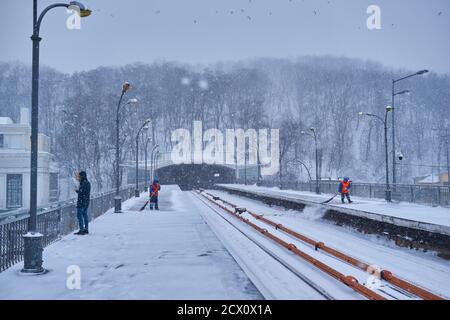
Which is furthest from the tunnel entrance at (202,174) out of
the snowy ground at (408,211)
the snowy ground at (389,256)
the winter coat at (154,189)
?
the snowy ground at (389,256)

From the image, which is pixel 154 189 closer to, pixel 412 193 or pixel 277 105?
pixel 412 193

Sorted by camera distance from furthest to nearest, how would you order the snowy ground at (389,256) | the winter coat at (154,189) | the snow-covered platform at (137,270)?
the winter coat at (154,189) → the snowy ground at (389,256) → the snow-covered platform at (137,270)

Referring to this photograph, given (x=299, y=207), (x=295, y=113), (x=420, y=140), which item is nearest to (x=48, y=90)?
(x=295, y=113)

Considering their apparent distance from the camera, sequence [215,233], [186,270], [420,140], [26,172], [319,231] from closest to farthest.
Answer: [186,270]
[215,233]
[319,231]
[26,172]
[420,140]

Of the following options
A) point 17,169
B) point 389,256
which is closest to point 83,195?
point 389,256

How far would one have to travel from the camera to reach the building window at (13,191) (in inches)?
1765

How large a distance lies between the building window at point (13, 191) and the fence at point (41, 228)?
100 feet

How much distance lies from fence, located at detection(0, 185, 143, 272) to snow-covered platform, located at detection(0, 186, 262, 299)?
12.9 inches

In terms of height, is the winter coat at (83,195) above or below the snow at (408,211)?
above

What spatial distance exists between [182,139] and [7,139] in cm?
5721

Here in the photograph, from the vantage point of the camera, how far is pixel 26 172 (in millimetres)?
47125

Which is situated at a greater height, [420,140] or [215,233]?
[420,140]

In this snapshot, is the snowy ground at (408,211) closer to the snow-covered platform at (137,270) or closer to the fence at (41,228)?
the snow-covered platform at (137,270)
